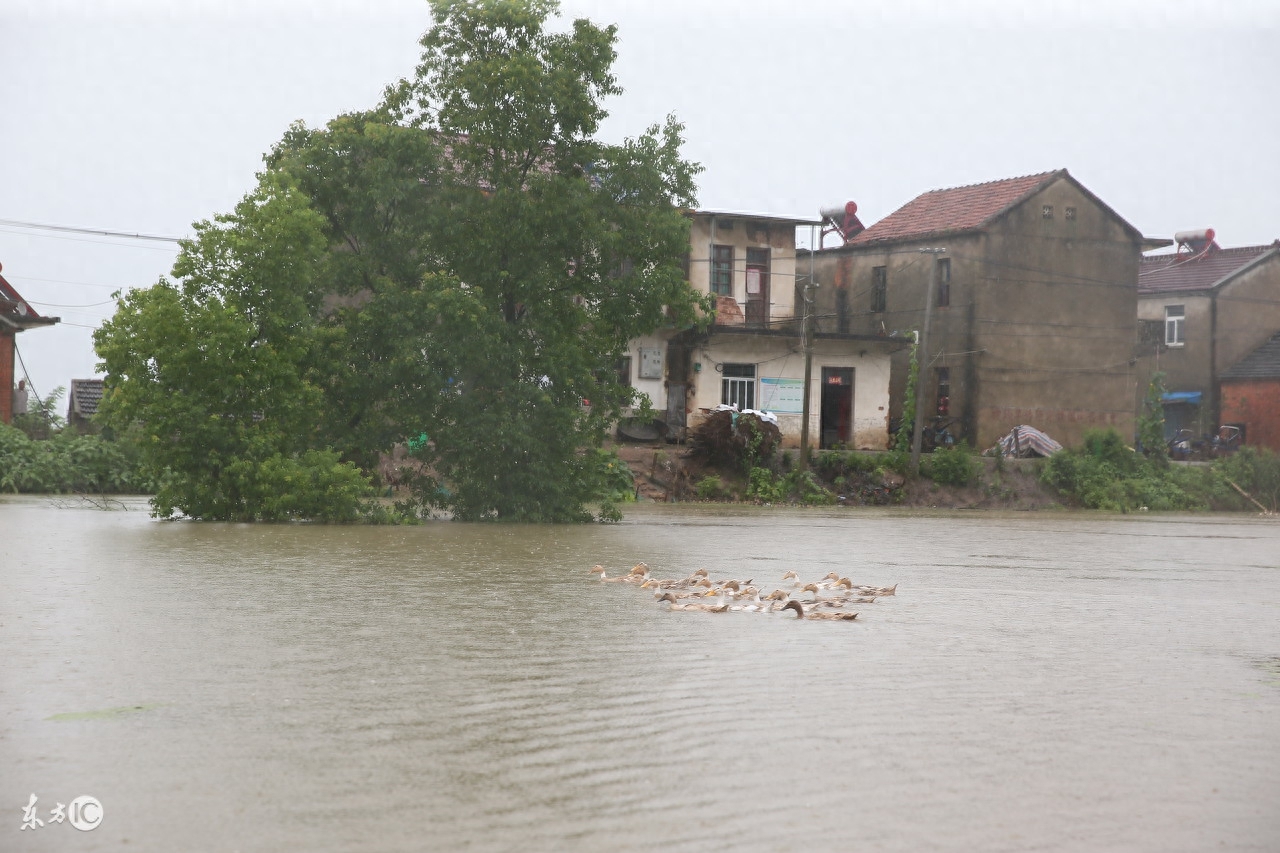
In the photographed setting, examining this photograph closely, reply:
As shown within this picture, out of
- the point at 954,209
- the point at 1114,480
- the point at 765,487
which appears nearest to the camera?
the point at 765,487

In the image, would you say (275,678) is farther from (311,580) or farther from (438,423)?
(438,423)

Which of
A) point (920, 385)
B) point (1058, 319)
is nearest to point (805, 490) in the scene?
point (920, 385)

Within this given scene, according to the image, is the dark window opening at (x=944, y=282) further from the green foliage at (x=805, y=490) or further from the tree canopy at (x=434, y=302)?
the tree canopy at (x=434, y=302)

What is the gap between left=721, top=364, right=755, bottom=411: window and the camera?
3741 centimetres

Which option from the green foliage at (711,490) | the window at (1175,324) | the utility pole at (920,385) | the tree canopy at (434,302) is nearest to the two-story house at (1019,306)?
the utility pole at (920,385)

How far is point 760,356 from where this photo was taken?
3769 centimetres

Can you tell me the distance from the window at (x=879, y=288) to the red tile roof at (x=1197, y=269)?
1027 centimetres

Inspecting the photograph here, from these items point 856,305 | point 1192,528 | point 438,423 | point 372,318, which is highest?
point 856,305

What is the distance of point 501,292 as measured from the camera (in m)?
20.9

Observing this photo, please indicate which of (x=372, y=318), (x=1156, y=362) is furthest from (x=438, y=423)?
(x=1156, y=362)

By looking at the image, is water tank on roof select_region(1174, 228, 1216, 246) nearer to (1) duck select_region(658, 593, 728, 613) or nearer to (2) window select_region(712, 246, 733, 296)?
(2) window select_region(712, 246, 733, 296)

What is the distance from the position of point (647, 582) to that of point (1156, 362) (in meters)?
39.5

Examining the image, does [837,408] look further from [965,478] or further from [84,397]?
[84,397]

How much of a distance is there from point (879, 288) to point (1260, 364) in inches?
535
